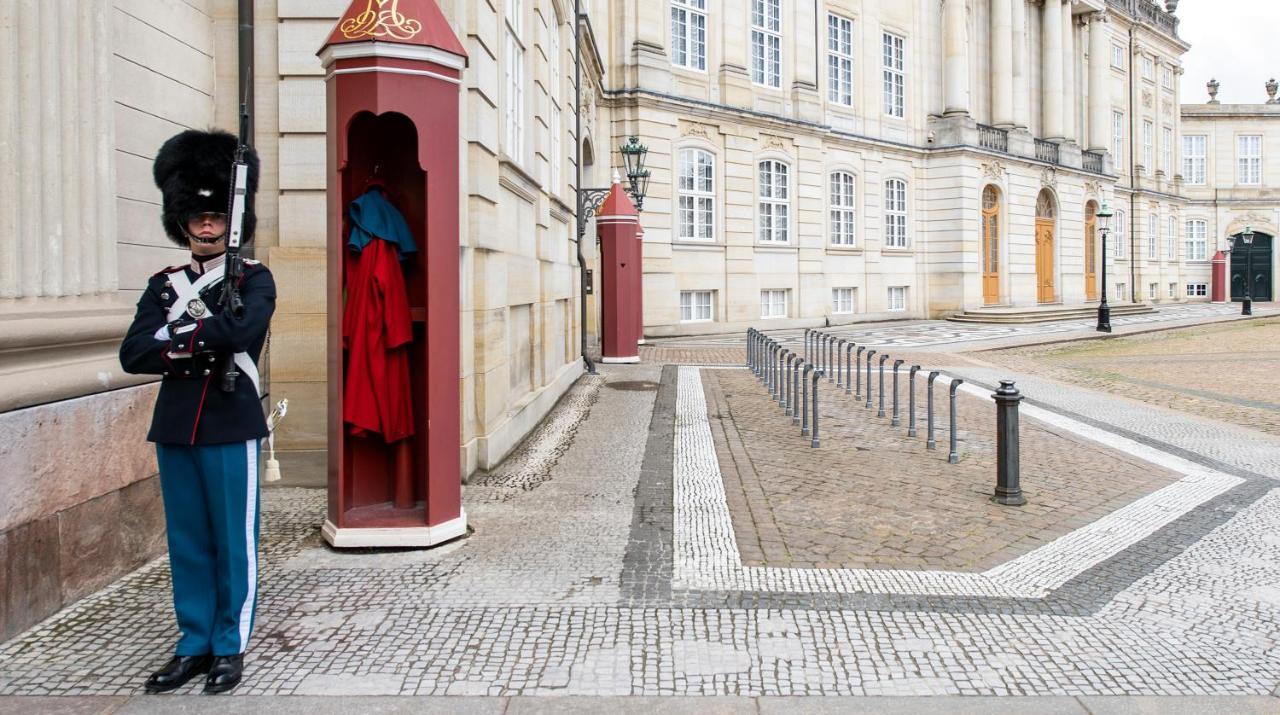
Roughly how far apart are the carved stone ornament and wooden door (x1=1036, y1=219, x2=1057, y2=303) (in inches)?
177

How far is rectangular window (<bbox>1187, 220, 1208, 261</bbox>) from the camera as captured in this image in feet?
193

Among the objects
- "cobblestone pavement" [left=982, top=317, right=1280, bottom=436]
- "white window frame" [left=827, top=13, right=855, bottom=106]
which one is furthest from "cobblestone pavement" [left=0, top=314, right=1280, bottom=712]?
"white window frame" [left=827, top=13, right=855, bottom=106]

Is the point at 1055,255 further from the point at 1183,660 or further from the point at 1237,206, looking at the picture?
the point at 1183,660

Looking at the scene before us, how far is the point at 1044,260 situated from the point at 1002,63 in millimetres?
9318

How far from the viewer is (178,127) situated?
637 centimetres

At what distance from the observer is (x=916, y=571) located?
530 cm

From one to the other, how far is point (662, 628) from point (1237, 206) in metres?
69.2

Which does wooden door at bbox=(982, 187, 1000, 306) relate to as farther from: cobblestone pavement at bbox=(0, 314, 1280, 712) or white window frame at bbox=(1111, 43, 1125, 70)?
cobblestone pavement at bbox=(0, 314, 1280, 712)

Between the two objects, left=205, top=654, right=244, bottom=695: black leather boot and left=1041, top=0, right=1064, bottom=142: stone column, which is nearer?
left=205, top=654, right=244, bottom=695: black leather boot

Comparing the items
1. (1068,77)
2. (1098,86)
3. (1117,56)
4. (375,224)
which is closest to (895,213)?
(1068,77)

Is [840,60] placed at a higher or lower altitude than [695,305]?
higher

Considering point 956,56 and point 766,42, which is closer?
point 766,42

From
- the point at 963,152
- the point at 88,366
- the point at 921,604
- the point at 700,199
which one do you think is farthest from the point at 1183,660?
the point at 963,152

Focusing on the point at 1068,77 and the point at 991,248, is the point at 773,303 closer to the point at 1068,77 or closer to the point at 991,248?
the point at 991,248
